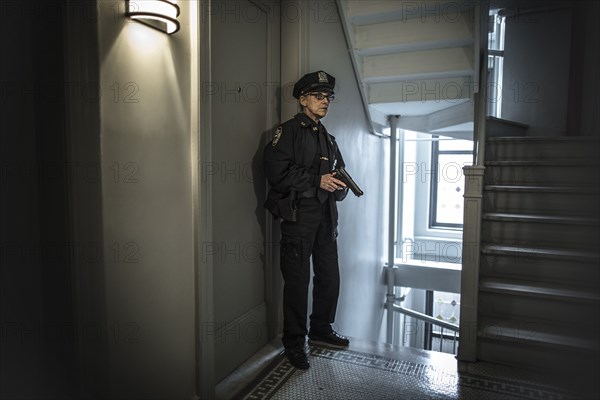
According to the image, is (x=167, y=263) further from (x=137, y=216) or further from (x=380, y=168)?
(x=380, y=168)

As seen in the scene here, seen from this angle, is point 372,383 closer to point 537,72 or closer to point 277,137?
point 277,137

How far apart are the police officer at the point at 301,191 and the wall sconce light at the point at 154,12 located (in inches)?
31.7

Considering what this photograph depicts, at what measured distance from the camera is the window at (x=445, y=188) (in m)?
5.50

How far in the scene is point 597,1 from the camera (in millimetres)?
232

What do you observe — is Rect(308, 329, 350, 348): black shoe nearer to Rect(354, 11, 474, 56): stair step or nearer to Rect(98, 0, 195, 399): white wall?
Rect(98, 0, 195, 399): white wall

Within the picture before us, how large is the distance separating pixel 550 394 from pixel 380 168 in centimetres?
410

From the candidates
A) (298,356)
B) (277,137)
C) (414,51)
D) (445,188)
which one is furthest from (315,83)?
(445,188)

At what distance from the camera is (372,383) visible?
1929mm

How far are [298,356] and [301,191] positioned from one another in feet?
2.76

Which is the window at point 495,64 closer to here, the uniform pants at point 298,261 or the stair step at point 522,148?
the stair step at point 522,148

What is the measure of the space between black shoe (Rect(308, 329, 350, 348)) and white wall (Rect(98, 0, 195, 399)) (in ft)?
2.86

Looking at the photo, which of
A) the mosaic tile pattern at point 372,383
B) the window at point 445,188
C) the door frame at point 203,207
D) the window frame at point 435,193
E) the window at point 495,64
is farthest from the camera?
the window frame at point 435,193

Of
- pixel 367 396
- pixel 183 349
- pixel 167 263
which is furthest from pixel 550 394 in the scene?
pixel 367 396

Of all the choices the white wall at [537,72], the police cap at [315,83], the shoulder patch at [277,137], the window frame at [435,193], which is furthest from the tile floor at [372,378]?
the window frame at [435,193]
